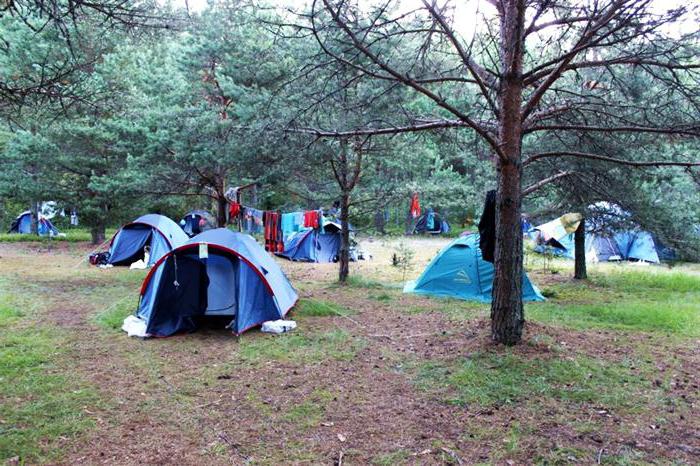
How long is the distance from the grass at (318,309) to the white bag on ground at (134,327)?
2.08 meters

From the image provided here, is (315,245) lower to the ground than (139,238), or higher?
lower

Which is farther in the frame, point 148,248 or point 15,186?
point 15,186

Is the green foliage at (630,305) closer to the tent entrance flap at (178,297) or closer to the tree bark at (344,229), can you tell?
the tree bark at (344,229)

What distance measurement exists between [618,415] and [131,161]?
11.9 meters

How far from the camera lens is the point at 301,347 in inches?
231

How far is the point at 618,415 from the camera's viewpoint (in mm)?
3945

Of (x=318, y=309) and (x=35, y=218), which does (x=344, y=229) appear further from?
(x=35, y=218)

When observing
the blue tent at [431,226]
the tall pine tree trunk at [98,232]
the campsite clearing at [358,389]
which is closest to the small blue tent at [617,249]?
the campsite clearing at [358,389]

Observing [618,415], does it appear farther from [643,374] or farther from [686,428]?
[643,374]

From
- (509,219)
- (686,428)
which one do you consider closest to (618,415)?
(686,428)

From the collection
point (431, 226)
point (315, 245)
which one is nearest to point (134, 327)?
point (315, 245)

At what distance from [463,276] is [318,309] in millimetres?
3047

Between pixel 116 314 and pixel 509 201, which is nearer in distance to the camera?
pixel 509 201

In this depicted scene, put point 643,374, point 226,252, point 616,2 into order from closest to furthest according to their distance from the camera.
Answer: point 616,2, point 643,374, point 226,252
